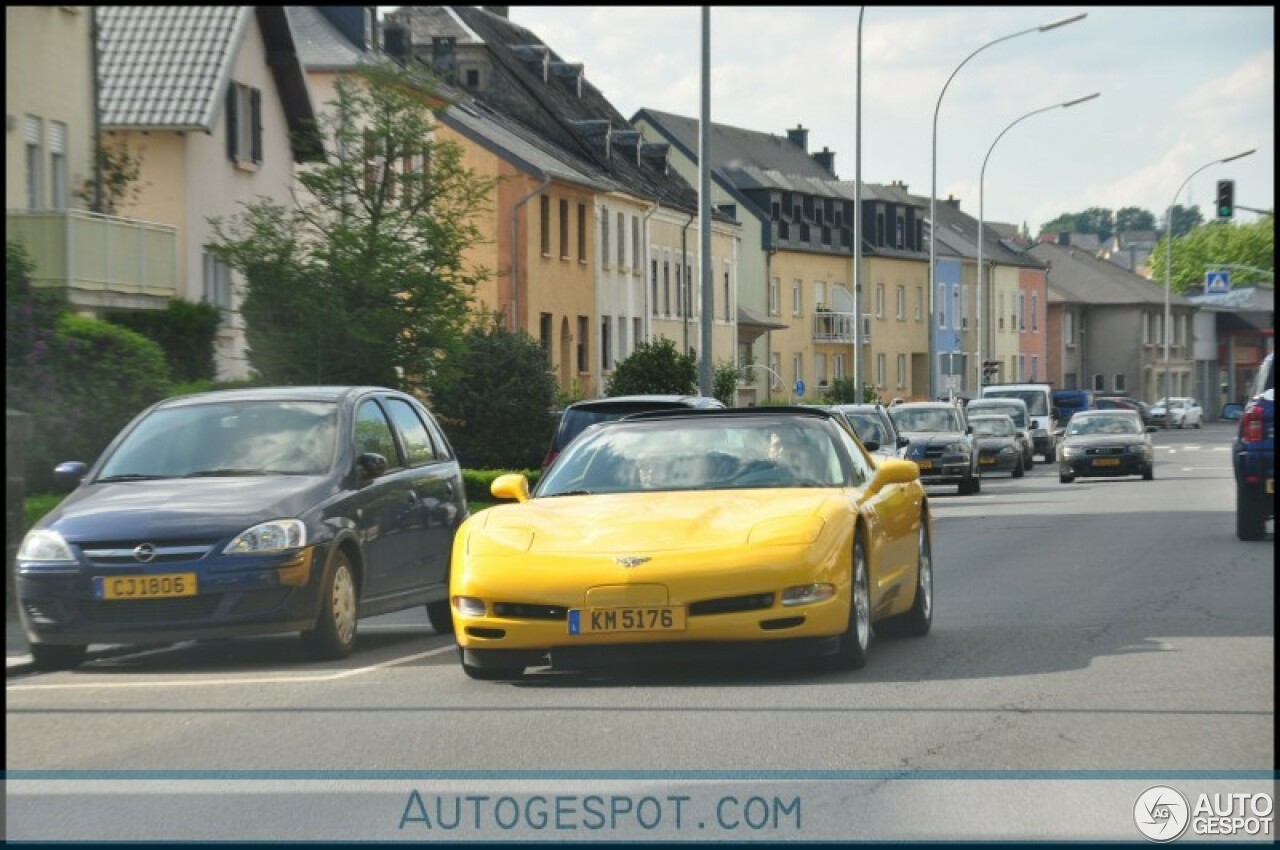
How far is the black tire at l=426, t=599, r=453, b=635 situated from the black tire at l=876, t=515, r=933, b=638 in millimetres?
3084

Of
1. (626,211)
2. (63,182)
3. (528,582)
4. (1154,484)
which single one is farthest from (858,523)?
(626,211)

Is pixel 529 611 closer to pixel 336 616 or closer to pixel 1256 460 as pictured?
pixel 336 616

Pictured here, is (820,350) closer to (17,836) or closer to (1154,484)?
(1154,484)

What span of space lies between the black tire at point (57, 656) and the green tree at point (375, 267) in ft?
61.5

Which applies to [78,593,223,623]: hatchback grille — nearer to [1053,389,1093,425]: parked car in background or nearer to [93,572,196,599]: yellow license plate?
[93,572,196,599]: yellow license plate

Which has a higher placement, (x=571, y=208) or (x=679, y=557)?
(x=571, y=208)

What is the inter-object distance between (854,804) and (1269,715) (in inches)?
118

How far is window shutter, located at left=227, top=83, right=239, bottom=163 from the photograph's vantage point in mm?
47375

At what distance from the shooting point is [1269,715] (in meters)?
10.3

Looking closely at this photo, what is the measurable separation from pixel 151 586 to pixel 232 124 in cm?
3579

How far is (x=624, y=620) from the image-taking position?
11336 millimetres

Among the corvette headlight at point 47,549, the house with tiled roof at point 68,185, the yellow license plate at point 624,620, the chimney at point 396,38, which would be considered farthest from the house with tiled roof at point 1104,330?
the yellow license plate at point 624,620

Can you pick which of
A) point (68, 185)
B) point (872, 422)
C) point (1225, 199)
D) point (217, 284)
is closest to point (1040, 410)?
point (1225, 199)

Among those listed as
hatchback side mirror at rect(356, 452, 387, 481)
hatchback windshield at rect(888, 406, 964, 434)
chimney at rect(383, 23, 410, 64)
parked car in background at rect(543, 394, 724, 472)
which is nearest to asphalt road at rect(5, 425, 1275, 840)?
hatchback side mirror at rect(356, 452, 387, 481)
